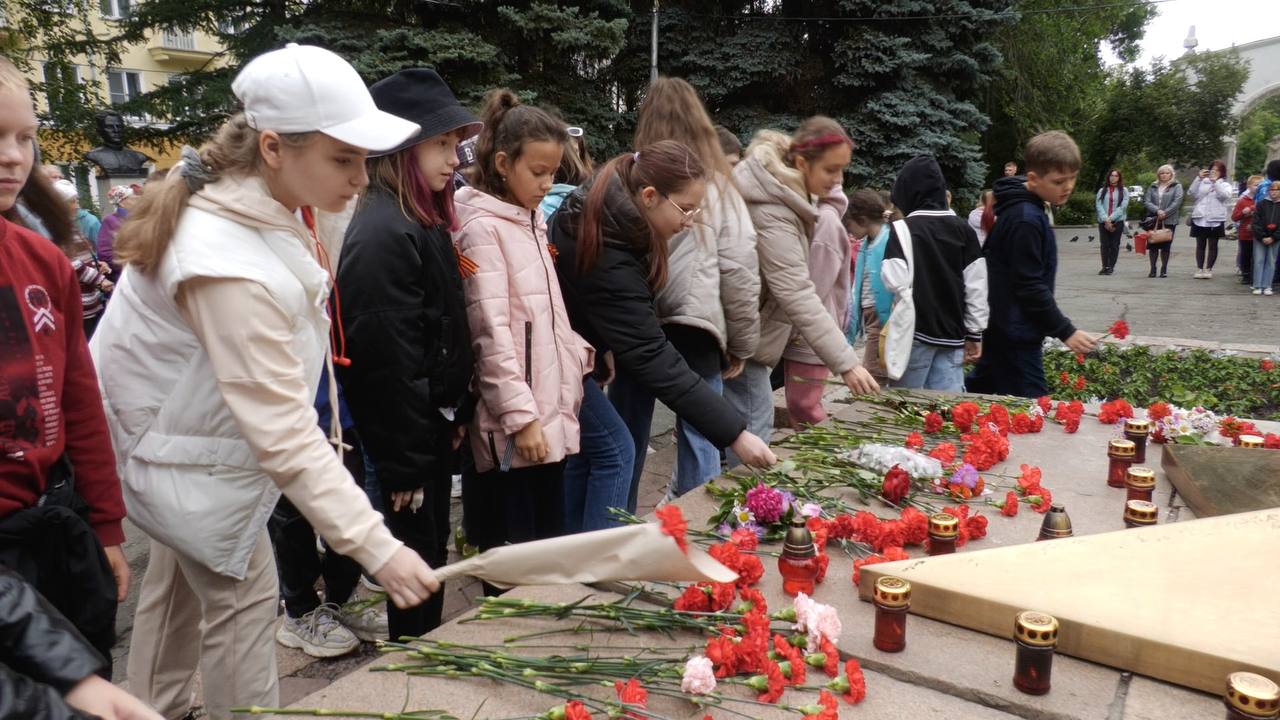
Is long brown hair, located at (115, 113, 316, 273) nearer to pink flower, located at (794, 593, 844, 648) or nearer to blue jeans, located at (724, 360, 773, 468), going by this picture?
pink flower, located at (794, 593, 844, 648)

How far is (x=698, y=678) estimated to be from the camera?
155 centimetres

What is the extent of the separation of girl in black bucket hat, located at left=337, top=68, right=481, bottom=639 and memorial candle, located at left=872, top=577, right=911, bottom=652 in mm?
1234

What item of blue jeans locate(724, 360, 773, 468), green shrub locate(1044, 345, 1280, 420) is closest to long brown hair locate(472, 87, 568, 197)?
blue jeans locate(724, 360, 773, 468)

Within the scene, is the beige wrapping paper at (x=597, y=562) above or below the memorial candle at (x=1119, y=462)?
above

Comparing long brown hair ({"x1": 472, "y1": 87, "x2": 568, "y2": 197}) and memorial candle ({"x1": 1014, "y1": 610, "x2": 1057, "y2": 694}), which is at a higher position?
long brown hair ({"x1": 472, "y1": 87, "x2": 568, "y2": 197})

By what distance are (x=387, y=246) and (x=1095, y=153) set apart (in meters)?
33.1

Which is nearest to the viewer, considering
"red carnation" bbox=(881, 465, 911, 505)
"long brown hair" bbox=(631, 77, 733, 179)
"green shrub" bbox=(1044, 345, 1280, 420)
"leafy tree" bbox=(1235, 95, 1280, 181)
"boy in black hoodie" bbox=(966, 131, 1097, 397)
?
"red carnation" bbox=(881, 465, 911, 505)

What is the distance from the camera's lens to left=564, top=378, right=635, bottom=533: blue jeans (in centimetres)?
301

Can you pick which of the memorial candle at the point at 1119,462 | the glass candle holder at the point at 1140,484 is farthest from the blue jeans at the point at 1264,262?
the glass candle holder at the point at 1140,484

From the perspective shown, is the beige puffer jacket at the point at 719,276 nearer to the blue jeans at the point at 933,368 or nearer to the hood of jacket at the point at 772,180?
the hood of jacket at the point at 772,180

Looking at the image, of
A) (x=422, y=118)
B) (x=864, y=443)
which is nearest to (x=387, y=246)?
(x=422, y=118)

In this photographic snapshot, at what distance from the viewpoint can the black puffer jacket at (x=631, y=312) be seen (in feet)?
9.20

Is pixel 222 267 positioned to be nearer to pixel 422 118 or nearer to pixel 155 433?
pixel 155 433

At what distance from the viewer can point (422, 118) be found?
245 centimetres
